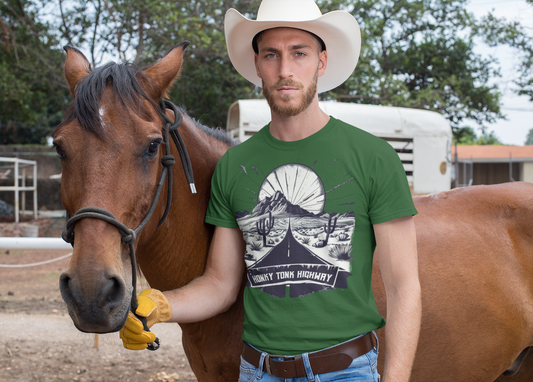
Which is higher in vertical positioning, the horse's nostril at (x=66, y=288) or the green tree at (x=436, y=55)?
the green tree at (x=436, y=55)

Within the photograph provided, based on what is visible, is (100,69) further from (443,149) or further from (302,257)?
(443,149)

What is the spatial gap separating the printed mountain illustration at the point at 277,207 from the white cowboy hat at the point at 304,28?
0.59m

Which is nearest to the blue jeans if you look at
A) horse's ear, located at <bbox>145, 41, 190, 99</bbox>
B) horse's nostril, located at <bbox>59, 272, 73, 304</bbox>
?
horse's nostril, located at <bbox>59, 272, 73, 304</bbox>

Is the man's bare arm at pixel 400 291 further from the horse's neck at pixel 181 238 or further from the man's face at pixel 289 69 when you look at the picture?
the horse's neck at pixel 181 238

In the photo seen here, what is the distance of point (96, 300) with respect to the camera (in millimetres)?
1304

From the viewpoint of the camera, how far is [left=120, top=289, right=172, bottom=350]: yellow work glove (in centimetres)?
147

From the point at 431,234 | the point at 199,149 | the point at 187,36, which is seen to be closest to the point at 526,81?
the point at 187,36

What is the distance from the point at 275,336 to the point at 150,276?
0.72m

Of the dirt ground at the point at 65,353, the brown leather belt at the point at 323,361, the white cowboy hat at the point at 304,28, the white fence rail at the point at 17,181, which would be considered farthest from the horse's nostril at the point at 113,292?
the white fence rail at the point at 17,181

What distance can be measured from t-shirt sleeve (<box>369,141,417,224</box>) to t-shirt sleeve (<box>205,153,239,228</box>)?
558 mm

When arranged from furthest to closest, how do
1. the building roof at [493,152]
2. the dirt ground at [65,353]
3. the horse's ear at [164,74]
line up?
the building roof at [493,152] < the dirt ground at [65,353] < the horse's ear at [164,74]

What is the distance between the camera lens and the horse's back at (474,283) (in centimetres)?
235

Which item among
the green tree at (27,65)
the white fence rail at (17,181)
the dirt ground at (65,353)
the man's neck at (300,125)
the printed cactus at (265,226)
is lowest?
the dirt ground at (65,353)

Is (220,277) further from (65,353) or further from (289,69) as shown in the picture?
(65,353)
